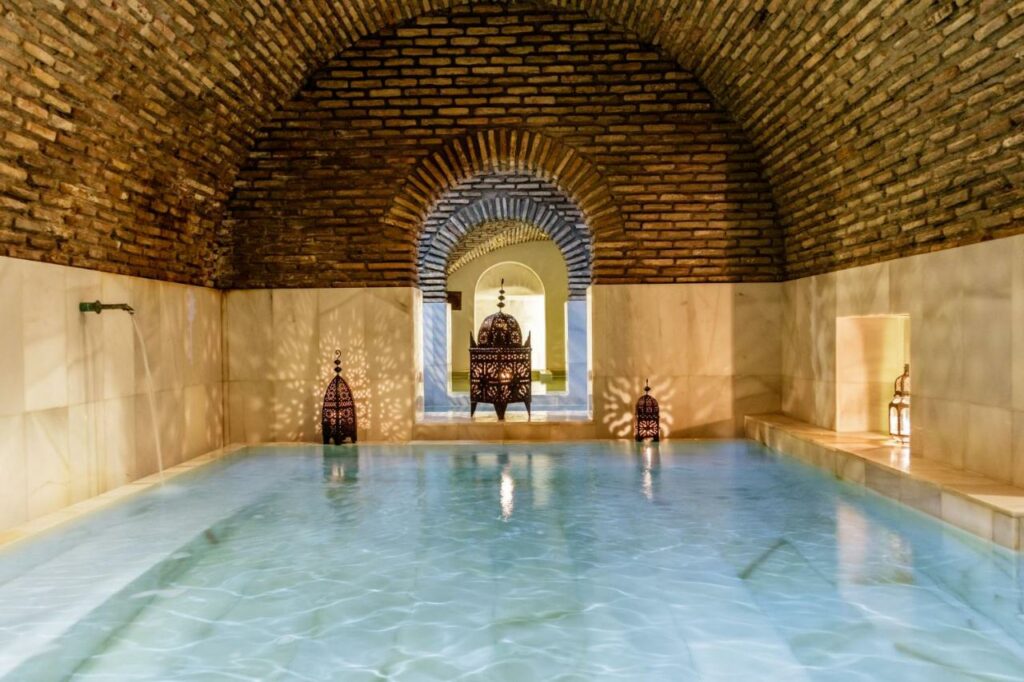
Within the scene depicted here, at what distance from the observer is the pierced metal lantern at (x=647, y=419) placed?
673cm

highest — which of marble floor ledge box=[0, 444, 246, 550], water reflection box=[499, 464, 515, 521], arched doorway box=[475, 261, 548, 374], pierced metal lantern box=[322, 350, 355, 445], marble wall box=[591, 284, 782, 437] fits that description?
arched doorway box=[475, 261, 548, 374]

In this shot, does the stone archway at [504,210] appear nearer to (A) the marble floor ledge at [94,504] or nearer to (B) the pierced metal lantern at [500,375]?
(B) the pierced metal lantern at [500,375]

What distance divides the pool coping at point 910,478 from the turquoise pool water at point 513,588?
107mm

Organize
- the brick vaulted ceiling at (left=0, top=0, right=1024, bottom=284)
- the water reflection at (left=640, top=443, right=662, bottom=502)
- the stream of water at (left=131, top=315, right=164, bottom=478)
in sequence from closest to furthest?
1. the brick vaulted ceiling at (left=0, top=0, right=1024, bottom=284)
2. the water reflection at (left=640, top=443, right=662, bottom=502)
3. the stream of water at (left=131, top=315, right=164, bottom=478)

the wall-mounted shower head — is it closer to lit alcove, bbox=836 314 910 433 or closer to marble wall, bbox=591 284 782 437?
marble wall, bbox=591 284 782 437

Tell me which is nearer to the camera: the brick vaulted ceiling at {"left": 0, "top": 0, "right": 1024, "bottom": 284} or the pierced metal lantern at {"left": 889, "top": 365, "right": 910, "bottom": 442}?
the brick vaulted ceiling at {"left": 0, "top": 0, "right": 1024, "bottom": 284}

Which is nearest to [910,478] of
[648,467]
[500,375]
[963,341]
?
[963,341]

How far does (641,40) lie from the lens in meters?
6.63

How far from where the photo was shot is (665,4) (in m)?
5.88

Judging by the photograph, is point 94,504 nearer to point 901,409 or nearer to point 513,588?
point 513,588

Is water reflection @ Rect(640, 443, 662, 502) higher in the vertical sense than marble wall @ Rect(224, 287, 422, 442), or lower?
lower

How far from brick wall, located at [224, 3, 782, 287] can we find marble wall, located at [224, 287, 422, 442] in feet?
0.62

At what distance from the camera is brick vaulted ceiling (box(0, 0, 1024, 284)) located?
3.84m

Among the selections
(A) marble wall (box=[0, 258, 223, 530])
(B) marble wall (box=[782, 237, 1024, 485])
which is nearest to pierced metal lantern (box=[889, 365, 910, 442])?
(B) marble wall (box=[782, 237, 1024, 485])
